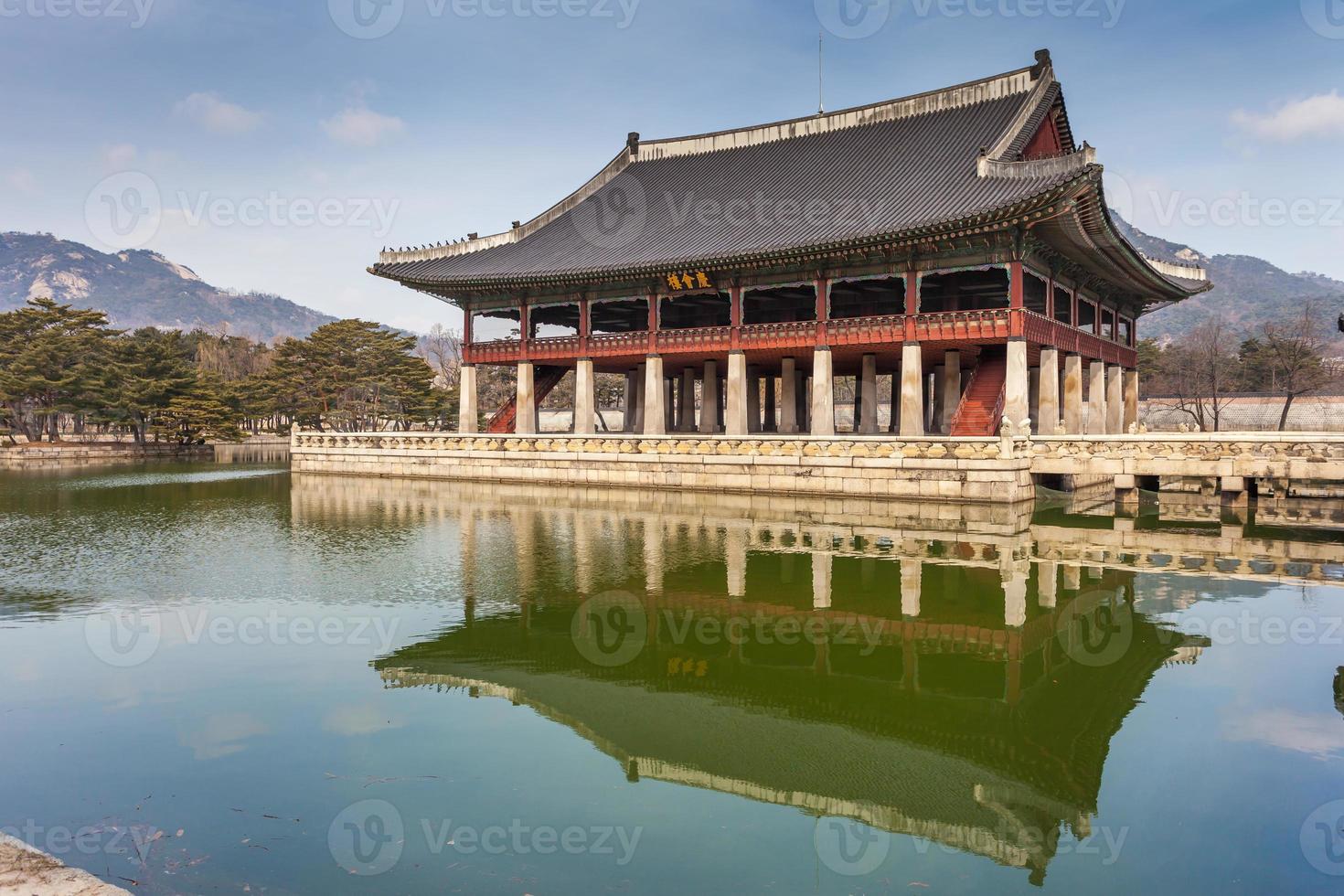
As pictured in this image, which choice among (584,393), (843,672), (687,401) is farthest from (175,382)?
(843,672)

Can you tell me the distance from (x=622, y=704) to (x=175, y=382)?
6197 cm

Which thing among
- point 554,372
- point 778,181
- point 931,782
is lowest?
point 931,782

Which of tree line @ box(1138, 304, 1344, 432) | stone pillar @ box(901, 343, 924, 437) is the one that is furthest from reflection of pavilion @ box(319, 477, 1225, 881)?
tree line @ box(1138, 304, 1344, 432)

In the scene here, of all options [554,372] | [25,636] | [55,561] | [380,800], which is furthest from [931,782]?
[554,372]

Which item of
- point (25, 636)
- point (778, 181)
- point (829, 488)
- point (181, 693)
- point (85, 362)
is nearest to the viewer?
point (181, 693)

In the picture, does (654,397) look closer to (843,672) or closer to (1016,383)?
(1016,383)

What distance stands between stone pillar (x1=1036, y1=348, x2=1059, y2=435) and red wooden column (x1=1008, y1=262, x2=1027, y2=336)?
15.8ft

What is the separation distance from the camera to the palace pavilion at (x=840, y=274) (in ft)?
97.5

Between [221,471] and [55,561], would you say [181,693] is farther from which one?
[221,471]

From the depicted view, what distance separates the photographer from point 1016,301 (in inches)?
1120

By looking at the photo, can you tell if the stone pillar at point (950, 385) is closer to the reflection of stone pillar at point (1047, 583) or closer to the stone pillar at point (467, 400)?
the reflection of stone pillar at point (1047, 583)

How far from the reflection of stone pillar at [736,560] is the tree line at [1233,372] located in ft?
166

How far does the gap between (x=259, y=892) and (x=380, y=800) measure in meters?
1.42

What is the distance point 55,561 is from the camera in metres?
17.1
